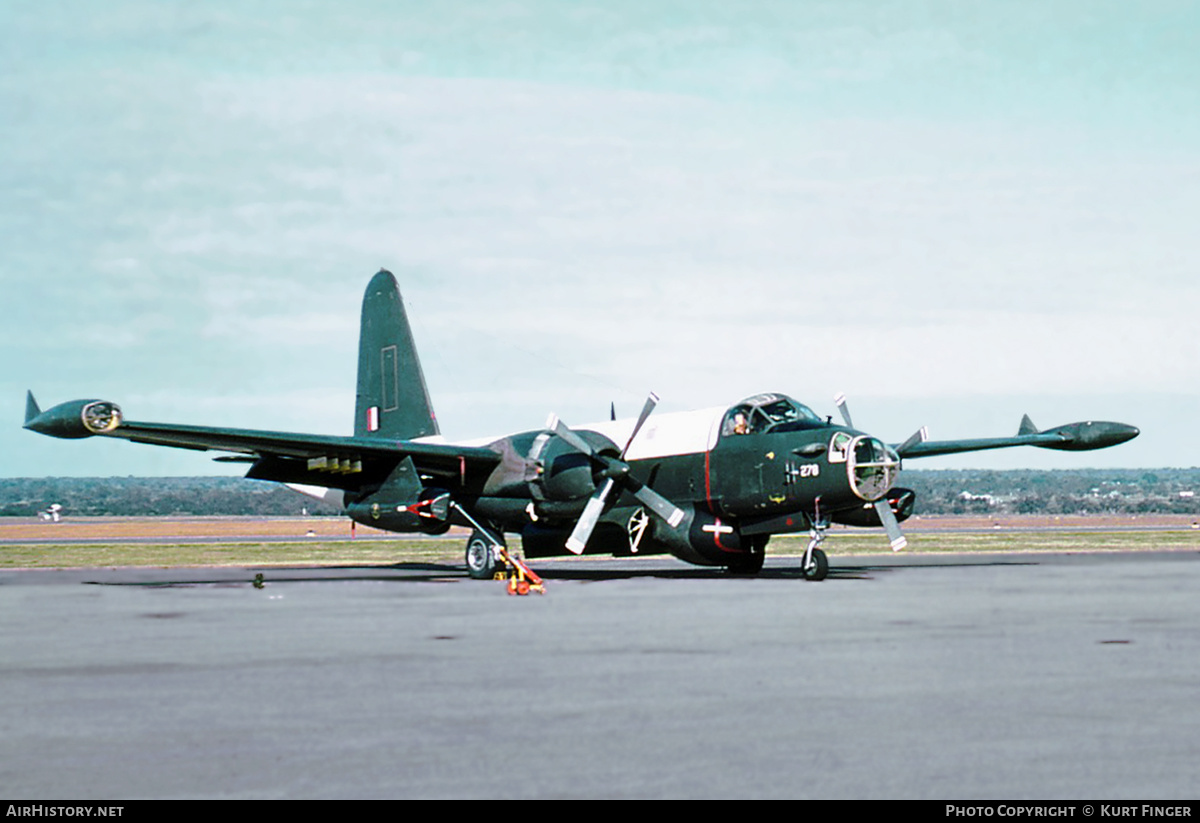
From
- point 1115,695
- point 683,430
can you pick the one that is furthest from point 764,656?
point 683,430

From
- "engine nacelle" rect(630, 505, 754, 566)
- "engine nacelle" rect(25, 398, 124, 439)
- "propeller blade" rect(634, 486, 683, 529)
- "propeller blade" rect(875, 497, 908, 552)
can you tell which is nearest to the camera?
"engine nacelle" rect(25, 398, 124, 439)

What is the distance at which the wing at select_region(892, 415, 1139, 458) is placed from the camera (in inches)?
1797

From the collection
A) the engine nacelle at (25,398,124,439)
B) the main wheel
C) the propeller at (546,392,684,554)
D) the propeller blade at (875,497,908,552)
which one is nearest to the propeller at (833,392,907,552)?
the propeller blade at (875,497,908,552)

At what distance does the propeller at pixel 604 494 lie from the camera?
35.0 meters

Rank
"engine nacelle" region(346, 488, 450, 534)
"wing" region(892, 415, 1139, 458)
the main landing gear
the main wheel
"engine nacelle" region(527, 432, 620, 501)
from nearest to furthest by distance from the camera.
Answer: "engine nacelle" region(527, 432, 620, 501) → "engine nacelle" region(346, 488, 450, 534) → the main landing gear → the main wheel → "wing" region(892, 415, 1139, 458)

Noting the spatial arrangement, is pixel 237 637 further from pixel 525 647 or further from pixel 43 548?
pixel 43 548

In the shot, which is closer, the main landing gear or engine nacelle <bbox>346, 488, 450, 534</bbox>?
engine nacelle <bbox>346, 488, 450, 534</bbox>

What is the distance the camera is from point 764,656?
1828 centimetres

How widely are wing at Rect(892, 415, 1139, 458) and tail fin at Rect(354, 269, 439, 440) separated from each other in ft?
56.0

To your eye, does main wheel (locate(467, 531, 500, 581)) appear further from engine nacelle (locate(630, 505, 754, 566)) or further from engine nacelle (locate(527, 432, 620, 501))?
engine nacelle (locate(630, 505, 754, 566))

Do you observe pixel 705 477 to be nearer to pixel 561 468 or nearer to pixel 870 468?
pixel 561 468

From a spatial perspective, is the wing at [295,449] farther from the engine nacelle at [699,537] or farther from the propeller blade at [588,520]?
the engine nacelle at [699,537]

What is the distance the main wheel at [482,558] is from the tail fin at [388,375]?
7.83 meters

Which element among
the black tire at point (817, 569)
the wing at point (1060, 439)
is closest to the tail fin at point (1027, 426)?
the wing at point (1060, 439)
